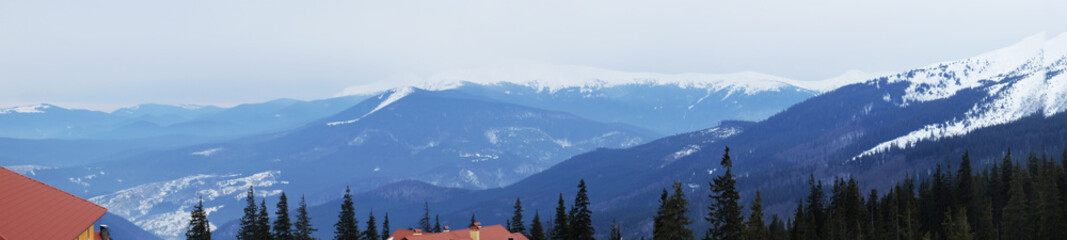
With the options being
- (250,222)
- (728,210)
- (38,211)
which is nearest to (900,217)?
(728,210)

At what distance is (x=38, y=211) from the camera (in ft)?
83.9

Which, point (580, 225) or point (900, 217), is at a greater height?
point (580, 225)

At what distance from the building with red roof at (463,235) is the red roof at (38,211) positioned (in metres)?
41.5

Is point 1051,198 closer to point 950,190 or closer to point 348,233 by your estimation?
point 950,190

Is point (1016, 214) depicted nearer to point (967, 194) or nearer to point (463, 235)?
point (967, 194)

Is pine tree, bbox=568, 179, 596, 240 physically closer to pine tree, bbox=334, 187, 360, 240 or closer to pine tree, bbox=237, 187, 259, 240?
pine tree, bbox=334, 187, 360, 240

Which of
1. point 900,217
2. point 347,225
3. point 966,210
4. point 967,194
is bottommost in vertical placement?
point 900,217

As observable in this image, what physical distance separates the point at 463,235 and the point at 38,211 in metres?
51.0

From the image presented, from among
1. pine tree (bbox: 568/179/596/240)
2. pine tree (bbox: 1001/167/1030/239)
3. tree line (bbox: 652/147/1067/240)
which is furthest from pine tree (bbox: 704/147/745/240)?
pine tree (bbox: 1001/167/1030/239)

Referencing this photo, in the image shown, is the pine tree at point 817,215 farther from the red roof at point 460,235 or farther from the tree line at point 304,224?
the red roof at point 460,235

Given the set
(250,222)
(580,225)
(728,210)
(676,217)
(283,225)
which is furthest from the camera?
(250,222)

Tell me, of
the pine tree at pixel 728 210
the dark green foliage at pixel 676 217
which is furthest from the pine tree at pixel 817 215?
the dark green foliage at pixel 676 217

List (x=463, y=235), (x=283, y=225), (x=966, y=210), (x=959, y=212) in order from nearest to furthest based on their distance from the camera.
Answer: (x=463, y=235)
(x=959, y=212)
(x=283, y=225)
(x=966, y=210)

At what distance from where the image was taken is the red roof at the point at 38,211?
23.0m
